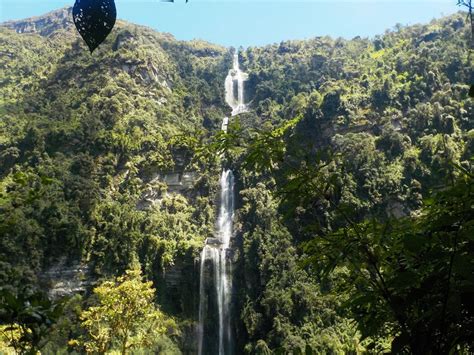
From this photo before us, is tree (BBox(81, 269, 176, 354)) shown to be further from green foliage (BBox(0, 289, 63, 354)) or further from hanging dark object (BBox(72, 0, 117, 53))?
hanging dark object (BBox(72, 0, 117, 53))

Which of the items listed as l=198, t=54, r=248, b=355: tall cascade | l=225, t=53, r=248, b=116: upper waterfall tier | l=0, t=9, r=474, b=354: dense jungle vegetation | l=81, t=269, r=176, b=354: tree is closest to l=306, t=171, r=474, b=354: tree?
l=0, t=9, r=474, b=354: dense jungle vegetation

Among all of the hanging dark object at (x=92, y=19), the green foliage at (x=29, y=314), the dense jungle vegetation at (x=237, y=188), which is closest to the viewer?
the hanging dark object at (x=92, y=19)

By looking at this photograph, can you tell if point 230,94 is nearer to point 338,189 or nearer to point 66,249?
point 66,249

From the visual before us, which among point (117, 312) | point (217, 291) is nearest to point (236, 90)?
point (217, 291)

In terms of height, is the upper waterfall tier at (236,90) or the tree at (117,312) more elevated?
the upper waterfall tier at (236,90)

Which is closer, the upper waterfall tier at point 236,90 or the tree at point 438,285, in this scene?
the tree at point 438,285

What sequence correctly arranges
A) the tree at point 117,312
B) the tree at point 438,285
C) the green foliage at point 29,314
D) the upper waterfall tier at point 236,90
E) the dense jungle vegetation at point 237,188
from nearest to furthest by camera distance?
the tree at point 438,285 < the green foliage at point 29,314 < the dense jungle vegetation at point 237,188 < the tree at point 117,312 < the upper waterfall tier at point 236,90

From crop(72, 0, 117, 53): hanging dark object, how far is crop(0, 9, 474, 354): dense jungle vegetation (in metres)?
0.79

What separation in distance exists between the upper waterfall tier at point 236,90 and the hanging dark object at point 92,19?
44518 mm

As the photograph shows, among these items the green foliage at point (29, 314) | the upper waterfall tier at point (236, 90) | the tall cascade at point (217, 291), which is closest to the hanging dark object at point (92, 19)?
the green foliage at point (29, 314)

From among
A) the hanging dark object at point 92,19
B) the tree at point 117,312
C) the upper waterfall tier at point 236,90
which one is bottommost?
the tree at point 117,312

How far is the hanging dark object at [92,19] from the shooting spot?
862 mm

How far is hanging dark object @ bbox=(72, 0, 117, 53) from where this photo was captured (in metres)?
0.86

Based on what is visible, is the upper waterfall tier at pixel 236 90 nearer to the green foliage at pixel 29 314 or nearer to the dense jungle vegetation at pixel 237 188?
the dense jungle vegetation at pixel 237 188
